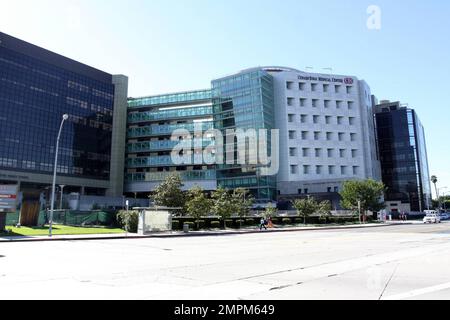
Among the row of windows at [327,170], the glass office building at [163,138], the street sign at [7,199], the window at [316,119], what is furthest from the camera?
the window at [316,119]

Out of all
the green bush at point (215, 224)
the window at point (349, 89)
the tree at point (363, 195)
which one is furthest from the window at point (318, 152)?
the green bush at point (215, 224)

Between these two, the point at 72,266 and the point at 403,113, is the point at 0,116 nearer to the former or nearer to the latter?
the point at 72,266

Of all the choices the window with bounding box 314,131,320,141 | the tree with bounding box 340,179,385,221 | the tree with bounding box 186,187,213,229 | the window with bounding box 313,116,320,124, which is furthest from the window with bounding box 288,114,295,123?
the tree with bounding box 186,187,213,229

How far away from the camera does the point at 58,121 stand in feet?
293

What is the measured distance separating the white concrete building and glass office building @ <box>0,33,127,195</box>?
44.3 metres

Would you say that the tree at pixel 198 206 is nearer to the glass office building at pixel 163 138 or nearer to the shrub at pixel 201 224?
the shrub at pixel 201 224

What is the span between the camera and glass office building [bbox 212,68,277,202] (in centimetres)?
8744

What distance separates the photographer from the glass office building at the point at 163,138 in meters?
94.2

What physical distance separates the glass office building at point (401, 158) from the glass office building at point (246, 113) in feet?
189

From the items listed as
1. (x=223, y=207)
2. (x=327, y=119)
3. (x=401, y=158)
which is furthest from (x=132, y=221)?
(x=401, y=158)

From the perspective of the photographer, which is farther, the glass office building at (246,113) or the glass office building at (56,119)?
the glass office building at (246,113)

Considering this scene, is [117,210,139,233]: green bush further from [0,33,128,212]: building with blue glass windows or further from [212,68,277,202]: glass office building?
[212,68,277,202]: glass office building

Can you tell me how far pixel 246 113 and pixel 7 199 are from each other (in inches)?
2568
